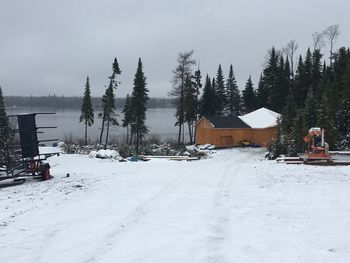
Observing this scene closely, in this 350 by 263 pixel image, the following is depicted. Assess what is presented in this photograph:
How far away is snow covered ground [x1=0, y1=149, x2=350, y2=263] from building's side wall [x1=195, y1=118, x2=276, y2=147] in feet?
114

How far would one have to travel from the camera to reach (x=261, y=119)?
51.8 metres

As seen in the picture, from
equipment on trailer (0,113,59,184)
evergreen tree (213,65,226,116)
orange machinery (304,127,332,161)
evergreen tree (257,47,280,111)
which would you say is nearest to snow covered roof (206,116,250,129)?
evergreen tree (257,47,280,111)

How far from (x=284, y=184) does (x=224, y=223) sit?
536cm

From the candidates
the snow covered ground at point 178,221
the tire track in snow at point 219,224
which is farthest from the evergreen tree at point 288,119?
the tire track in snow at point 219,224

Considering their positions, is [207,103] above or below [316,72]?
→ below

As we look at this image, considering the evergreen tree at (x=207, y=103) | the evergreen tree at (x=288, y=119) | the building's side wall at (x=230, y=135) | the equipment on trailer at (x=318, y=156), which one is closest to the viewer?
the equipment on trailer at (x=318, y=156)

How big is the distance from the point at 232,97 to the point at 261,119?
1901cm

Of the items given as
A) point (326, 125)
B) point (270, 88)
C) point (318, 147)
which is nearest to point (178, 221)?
point (318, 147)

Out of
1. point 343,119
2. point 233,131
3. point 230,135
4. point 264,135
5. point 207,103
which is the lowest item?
point 264,135

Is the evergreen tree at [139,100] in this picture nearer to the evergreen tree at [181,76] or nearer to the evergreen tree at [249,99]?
the evergreen tree at [181,76]

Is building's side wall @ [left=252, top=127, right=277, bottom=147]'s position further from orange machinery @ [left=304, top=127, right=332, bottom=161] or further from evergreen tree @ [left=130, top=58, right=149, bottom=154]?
orange machinery @ [left=304, top=127, right=332, bottom=161]

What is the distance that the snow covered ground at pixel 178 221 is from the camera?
613 cm

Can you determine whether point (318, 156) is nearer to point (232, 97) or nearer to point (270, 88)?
point (270, 88)

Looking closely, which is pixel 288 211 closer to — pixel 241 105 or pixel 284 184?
pixel 284 184
